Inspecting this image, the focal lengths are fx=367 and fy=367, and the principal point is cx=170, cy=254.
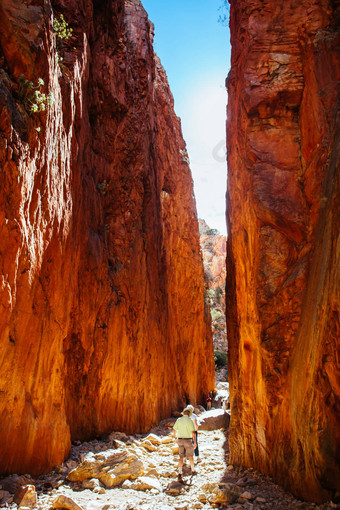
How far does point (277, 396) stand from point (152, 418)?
881cm

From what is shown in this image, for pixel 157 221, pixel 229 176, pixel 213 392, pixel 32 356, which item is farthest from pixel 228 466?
pixel 213 392

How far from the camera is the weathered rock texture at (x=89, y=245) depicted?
743 cm

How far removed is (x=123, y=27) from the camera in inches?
726

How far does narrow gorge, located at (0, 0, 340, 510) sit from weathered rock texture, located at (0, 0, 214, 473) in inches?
2.4

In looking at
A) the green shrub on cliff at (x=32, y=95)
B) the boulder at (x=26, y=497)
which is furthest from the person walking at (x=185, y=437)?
the green shrub on cliff at (x=32, y=95)

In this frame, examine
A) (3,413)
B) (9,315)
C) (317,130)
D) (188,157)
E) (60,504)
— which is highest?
(188,157)

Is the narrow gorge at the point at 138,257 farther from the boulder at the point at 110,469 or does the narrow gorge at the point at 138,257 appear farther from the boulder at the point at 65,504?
the boulder at the point at 65,504

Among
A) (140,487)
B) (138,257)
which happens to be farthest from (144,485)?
(138,257)

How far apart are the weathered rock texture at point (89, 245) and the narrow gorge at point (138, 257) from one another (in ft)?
0.20

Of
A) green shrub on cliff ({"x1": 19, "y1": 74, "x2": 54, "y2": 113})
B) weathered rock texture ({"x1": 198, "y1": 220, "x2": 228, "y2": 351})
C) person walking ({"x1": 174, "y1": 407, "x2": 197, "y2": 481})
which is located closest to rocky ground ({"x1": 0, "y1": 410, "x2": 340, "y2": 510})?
person walking ({"x1": 174, "y1": 407, "x2": 197, "y2": 481})

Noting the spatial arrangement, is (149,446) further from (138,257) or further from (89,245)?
(138,257)

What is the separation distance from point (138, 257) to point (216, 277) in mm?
41040

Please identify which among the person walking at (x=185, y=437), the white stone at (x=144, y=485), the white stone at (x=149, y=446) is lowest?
the white stone at (x=149, y=446)

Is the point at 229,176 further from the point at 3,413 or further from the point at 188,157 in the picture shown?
the point at 188,157
